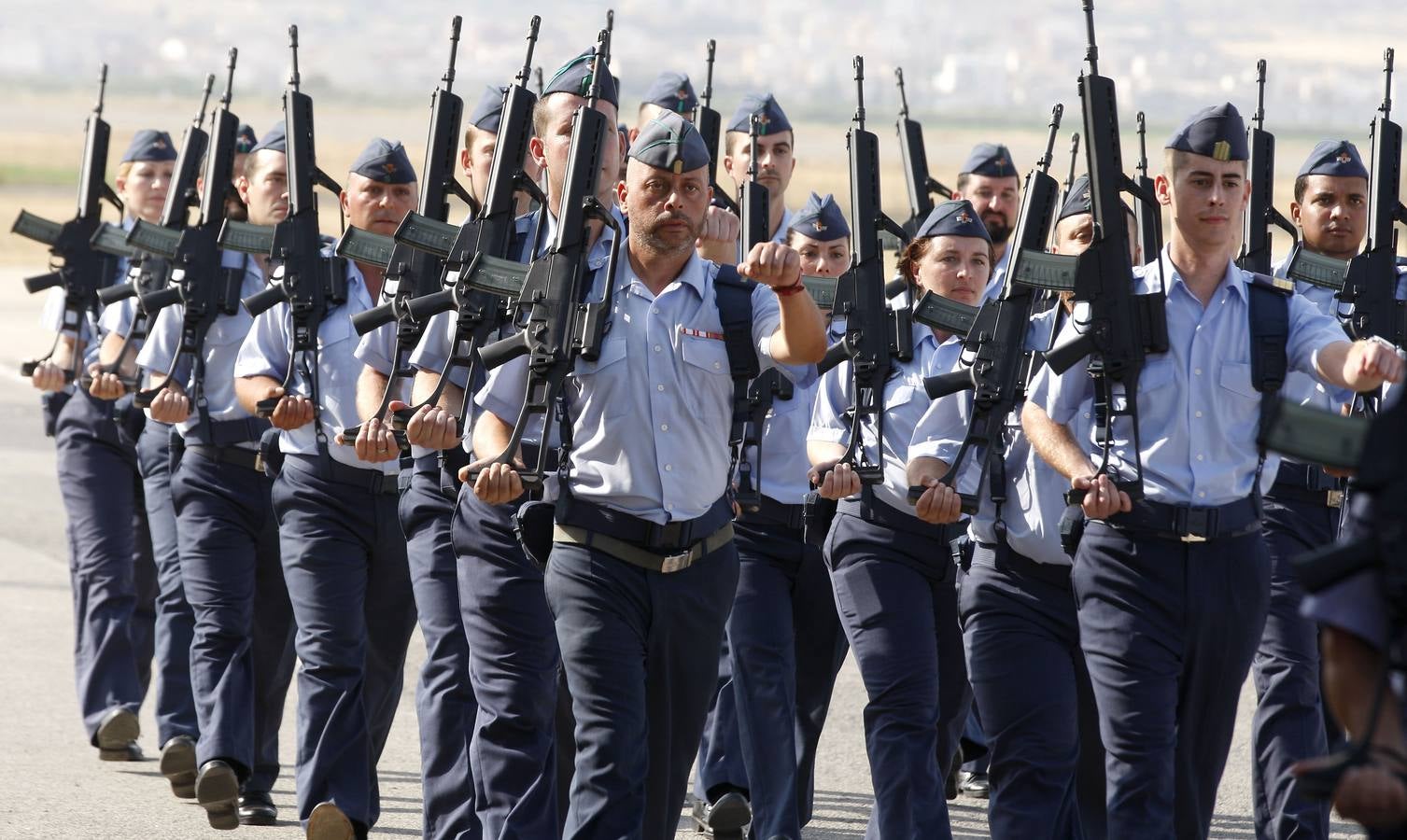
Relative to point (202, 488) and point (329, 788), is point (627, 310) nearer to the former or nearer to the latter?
point (329, 788)

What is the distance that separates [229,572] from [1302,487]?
3.54 m

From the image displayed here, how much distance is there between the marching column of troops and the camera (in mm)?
5406

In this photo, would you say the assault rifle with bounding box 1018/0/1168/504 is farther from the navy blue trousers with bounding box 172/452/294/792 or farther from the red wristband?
the navy blue trousers with bounding box 172/452/294/792

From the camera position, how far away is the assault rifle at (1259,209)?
8055 mm

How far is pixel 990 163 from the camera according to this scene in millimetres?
8711

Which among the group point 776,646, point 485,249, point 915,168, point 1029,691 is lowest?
point 776,646

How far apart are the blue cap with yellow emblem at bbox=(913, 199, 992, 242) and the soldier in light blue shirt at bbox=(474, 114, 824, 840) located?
1498 millimetres

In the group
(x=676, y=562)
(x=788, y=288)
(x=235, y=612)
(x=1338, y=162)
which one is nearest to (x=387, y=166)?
(x=235, y=612)

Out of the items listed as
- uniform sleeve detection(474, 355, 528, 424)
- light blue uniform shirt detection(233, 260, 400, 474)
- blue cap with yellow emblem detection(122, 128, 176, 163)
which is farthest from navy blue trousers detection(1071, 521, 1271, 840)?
blue cap with yellow emblem detection(122, 128, 176, 163)

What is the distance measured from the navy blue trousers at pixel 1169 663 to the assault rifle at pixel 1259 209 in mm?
2746

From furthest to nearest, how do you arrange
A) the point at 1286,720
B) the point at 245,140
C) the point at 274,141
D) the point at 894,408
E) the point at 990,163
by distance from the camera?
1. the point at 245,140
2. the point at 990,163
3. the point at 274,141
4. the point at 894,408
5. the point at 1286,720

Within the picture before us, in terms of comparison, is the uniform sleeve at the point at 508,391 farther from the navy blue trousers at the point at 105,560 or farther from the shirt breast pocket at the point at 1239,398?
the navy blue trousers at the point at 105,560

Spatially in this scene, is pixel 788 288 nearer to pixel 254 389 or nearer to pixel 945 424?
pixel 945 424

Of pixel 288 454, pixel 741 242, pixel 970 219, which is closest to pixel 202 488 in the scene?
pixel 288 454
